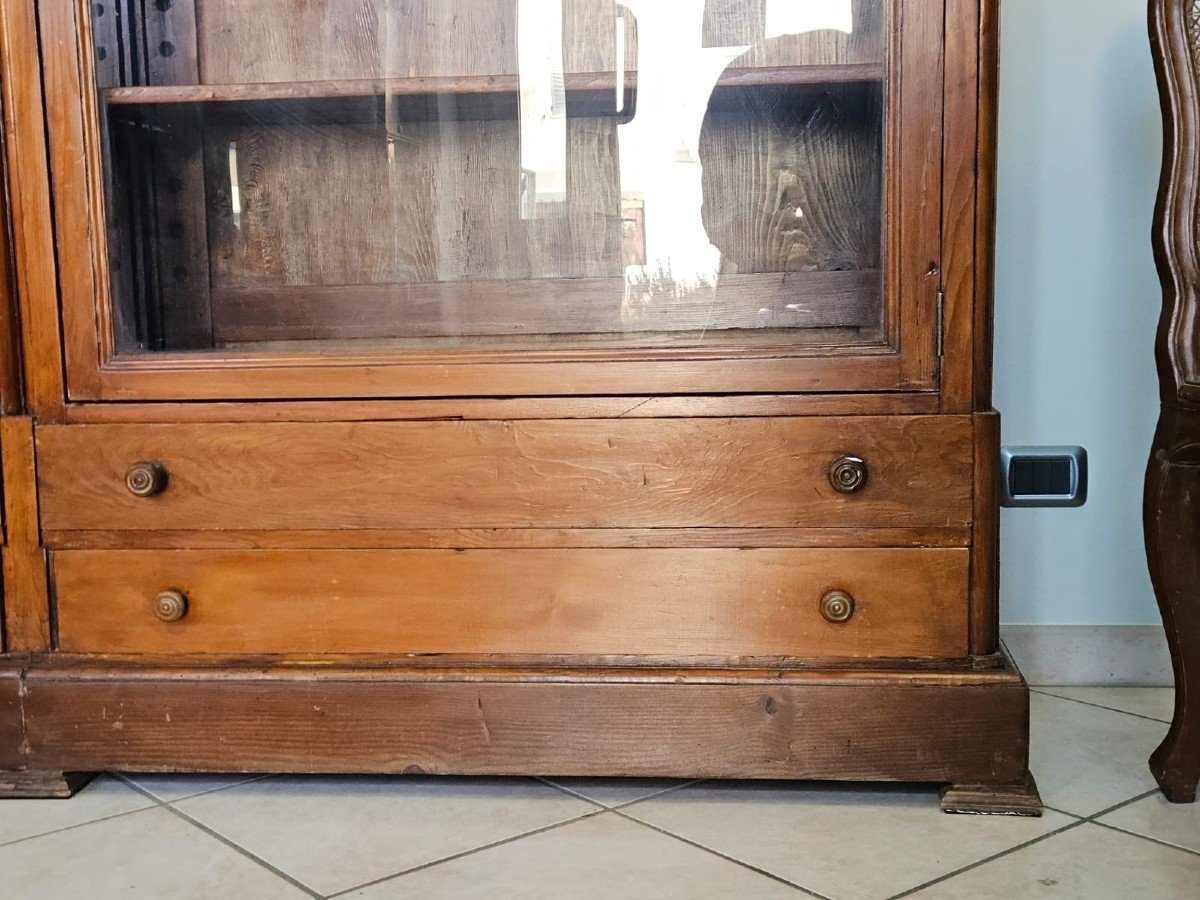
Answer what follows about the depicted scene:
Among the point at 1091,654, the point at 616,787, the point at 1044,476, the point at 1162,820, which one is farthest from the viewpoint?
the point at 1091,654

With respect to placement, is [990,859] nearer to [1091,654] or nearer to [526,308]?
[1091,654]

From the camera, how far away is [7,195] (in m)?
1.18

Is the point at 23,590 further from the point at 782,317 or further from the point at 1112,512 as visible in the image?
Result: the point at 1112,512

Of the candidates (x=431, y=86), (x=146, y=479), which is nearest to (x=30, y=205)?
(x=146, y=479)

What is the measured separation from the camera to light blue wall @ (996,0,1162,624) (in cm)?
147

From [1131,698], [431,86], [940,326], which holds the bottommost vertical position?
[1131,698]

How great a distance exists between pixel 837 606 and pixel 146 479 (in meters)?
0.71

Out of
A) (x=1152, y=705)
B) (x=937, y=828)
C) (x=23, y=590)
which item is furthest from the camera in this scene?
(x=1152, y=705)

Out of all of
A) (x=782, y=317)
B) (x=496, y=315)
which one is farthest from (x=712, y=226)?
(x=496, y=315)

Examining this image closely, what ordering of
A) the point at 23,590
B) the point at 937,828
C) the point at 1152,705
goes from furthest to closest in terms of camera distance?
the point at 1152,705
the point at 23,590
the point at 937,828

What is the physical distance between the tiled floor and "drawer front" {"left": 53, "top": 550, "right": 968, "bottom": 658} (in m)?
0.16

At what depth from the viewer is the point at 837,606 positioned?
113 cm

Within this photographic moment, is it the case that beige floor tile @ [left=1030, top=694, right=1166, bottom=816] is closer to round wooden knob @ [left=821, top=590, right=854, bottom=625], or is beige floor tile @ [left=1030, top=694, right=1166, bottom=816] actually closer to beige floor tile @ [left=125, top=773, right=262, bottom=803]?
round wooden knob @ [left=821, top=590, right=854, bottom=625]

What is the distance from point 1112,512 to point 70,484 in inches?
50.5
